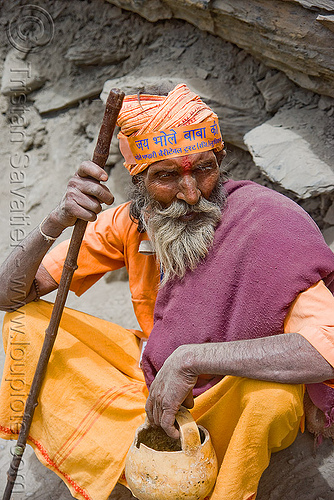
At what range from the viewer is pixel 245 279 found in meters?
2.18

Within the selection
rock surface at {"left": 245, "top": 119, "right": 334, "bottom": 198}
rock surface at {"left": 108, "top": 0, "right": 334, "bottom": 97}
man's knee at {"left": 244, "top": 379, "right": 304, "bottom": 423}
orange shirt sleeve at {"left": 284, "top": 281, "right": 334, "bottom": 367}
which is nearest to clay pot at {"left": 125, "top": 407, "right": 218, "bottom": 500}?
man's knee at {"left": 244, "top": 379, "right": 304, "bottom": 423}

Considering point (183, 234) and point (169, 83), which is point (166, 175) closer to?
point (183, 234)

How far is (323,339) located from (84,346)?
1.26m

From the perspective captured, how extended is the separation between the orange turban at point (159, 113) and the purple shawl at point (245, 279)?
1.34 ft

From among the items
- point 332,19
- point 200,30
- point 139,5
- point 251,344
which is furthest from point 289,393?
point 139,5

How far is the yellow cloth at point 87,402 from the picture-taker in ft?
7.14

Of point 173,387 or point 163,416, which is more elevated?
point 173,387

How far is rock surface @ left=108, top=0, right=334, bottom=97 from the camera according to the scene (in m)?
3.31

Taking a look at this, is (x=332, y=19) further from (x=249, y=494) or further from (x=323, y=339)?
(x=249, y=494)

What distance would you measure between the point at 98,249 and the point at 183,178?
2.30 feet

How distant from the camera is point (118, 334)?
286cm

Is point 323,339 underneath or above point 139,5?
underneath

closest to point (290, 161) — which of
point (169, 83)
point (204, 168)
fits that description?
point (169, 83)

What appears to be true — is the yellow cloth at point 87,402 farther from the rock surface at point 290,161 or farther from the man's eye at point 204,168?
the rock surface at point 290,161
